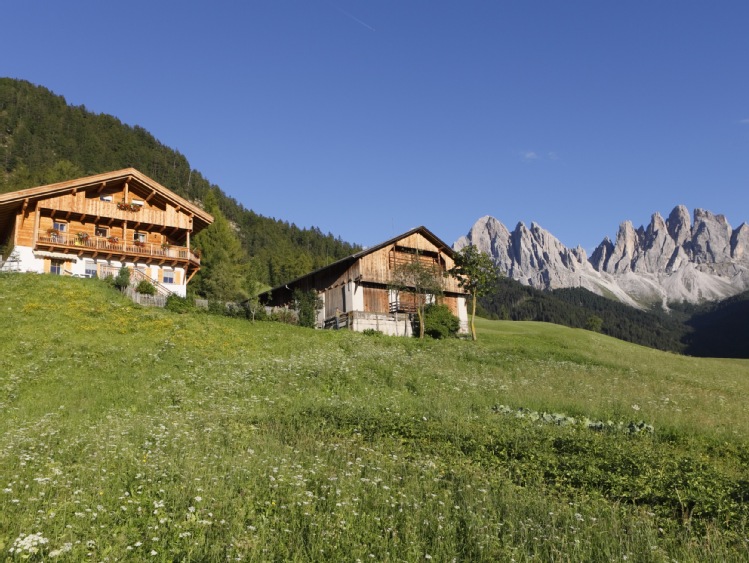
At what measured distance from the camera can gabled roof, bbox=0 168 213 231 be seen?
4178 centimetres

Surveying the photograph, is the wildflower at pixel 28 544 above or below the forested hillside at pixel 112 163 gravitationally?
below

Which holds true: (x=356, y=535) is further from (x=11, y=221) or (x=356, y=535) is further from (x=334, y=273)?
(x=11, y=221)

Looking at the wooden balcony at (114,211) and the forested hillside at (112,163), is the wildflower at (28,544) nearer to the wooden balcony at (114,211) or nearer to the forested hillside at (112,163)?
the wooden balcony at (114,211)

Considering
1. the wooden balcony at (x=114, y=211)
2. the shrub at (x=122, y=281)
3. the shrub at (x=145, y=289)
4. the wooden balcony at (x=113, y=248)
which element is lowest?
the shrub at (x=145, y=289)

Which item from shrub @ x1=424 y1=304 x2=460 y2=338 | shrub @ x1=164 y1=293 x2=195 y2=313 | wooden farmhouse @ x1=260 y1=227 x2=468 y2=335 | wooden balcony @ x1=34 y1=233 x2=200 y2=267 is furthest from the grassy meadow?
wooden farmhouse @ x1=260 y1=227 x2=468 y2=335

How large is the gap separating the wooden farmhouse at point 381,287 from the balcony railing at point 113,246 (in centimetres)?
1294

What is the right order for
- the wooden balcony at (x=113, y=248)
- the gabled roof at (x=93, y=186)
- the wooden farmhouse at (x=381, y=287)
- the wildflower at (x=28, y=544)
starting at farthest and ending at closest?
the wooden farmhouse at (x=381, y=287)
the wooden balcony at (x=113, y=248)
the gabled roof at (x=93, y=186)
the wildflower at (x=28, y=544)

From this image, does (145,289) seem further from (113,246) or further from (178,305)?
(113,246)

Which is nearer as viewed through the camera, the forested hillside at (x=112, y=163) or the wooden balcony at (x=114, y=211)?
the wooden balcony at (x=114, y=211)

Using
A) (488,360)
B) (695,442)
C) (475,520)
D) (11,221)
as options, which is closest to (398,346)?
(488,360)

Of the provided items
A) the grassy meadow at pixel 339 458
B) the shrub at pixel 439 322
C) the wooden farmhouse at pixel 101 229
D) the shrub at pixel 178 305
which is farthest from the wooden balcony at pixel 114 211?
the shrub at pixel 439 322

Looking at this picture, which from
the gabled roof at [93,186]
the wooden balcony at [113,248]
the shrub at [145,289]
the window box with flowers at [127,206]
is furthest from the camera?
the window box with flowers at [127,206]

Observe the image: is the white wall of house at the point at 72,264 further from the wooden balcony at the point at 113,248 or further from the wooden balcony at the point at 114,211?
the wooden balcony at the point at 114,211

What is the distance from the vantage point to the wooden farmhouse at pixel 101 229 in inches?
1665
